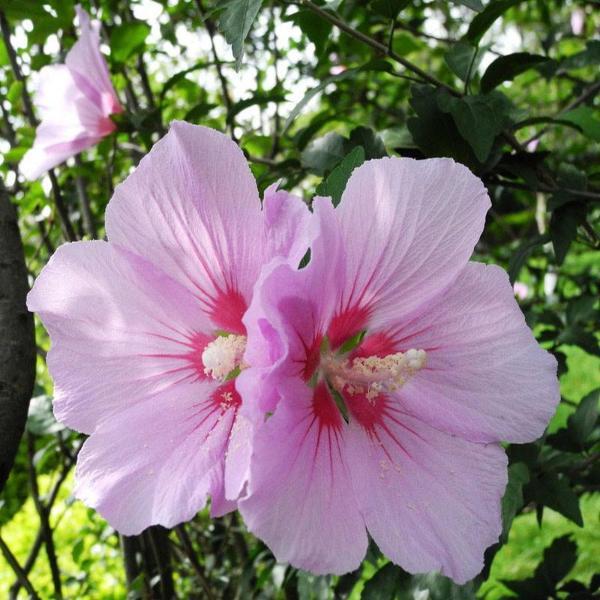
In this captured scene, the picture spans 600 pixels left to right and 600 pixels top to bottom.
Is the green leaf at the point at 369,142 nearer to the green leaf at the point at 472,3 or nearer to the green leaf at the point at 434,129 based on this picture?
the green leaf at the point at 434,129

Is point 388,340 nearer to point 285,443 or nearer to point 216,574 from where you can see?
point 285,443

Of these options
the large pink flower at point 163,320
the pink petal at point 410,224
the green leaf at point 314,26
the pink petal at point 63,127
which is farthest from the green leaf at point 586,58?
the large pink flower at point 163,320

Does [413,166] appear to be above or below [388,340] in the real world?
above

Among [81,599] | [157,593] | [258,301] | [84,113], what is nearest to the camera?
[258,301]

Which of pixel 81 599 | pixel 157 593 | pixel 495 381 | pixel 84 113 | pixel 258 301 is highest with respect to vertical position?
pixel 84 113

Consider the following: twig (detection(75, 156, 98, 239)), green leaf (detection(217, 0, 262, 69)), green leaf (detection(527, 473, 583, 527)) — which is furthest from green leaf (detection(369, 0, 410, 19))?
twig (detection(75, 156, 98, 239))

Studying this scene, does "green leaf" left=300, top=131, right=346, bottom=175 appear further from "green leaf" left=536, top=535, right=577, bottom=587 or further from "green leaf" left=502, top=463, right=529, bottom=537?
"green leaf" left=536, top=535, right=577, bottom=587

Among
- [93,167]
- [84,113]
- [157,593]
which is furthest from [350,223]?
[93,167]
